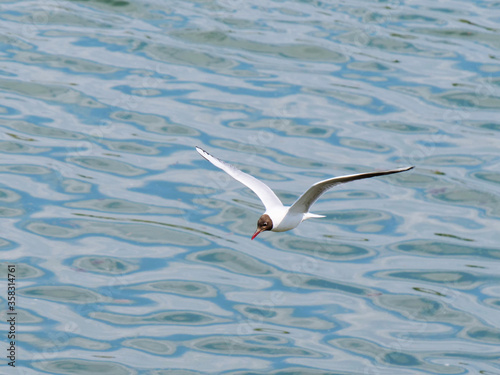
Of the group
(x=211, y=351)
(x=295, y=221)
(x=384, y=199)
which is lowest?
(x=211, y=351)

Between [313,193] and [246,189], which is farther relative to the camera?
[246,189]

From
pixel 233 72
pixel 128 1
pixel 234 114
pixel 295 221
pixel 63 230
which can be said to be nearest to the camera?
pixel 295 221

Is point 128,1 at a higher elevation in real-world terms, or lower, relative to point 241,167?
higher

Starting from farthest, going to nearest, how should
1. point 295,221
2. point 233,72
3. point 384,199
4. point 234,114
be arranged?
point 233,72, point 234,114, point 384,199, point 295,221

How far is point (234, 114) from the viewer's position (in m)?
17.1

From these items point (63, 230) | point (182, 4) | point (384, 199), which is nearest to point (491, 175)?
point (384, 199)

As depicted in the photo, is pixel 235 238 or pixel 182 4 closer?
pixel 235 238

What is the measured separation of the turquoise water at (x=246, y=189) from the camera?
12.2 m

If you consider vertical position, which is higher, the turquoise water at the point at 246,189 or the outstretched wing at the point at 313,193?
the outstretched wing at the point at 313,193

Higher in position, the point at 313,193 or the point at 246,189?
the point at 313,193

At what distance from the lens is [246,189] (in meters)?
15.2

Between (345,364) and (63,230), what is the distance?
15.0 ft

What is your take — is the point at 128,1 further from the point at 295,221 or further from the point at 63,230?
the point at 295,221

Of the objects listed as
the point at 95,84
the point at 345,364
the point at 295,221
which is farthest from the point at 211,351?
the point at 95,84
